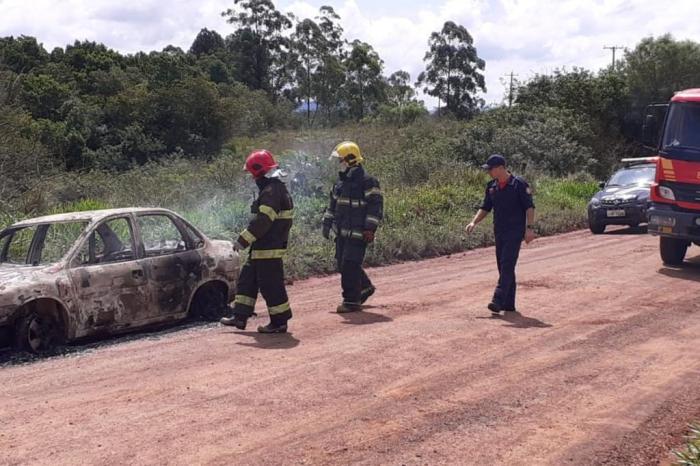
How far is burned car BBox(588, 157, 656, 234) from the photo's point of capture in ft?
59.5

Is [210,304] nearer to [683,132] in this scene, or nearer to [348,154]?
[348,154]

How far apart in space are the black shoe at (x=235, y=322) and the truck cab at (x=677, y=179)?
7234mm

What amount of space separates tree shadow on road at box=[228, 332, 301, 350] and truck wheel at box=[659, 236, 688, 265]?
7252 millimetres

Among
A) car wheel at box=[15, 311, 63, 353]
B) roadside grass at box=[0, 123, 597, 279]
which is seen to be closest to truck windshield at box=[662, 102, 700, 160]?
roadside grass at box=[0, 123, 597, 279]

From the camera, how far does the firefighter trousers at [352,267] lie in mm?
9414

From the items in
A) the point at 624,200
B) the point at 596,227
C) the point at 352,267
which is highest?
the point at 352,267

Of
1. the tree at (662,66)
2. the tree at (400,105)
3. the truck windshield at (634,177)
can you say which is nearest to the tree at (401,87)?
the tree at (400,105)

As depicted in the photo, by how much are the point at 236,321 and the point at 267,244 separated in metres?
0.97

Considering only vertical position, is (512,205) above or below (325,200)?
above

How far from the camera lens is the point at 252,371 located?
690 cm

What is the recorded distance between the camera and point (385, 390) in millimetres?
6309

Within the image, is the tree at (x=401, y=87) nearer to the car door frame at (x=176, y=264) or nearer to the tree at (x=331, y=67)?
the tree at (x=331, y=67)

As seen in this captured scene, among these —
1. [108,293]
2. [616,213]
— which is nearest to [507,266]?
[108,293]

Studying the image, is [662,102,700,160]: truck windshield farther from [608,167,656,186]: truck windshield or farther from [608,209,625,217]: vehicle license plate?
[608,167,656,186]: truck windshield
